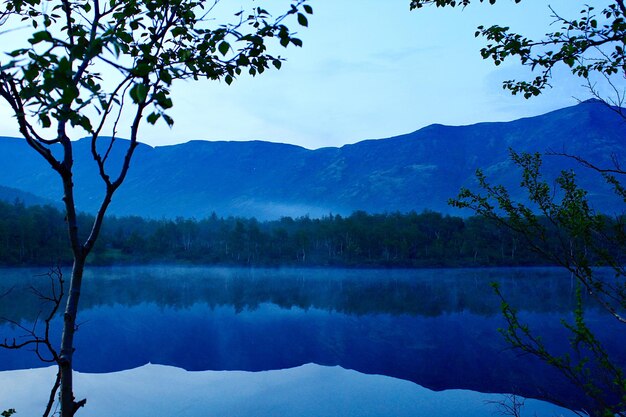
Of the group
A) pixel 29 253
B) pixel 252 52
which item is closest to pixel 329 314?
pixel 252 52

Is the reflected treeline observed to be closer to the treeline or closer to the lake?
the lake

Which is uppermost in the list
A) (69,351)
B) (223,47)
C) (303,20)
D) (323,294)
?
(303,20)

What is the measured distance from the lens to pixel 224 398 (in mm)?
15227

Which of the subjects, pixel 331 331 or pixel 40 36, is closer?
pixel 40 36

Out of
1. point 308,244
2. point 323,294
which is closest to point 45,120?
point 323,294

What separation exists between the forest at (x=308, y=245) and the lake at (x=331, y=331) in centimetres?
3449

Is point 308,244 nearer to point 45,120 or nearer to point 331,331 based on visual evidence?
point 331,331

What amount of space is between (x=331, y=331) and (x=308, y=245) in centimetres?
6712

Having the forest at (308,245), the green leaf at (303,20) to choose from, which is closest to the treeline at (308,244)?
the forest at (308,245)

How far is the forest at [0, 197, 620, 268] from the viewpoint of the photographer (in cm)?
8269

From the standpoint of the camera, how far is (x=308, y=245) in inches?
3708

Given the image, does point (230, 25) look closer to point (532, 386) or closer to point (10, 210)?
point (532, 386)

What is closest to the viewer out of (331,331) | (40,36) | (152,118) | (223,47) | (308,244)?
(40,36)

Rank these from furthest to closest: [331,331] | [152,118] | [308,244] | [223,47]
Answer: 1. [308,244]
2. [331,331]
3. [223,47]
4. [152,118]
